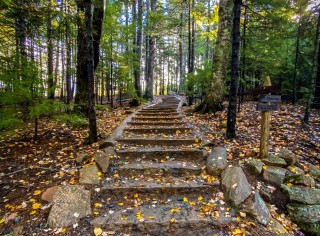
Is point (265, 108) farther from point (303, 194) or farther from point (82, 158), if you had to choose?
point (82, 158)

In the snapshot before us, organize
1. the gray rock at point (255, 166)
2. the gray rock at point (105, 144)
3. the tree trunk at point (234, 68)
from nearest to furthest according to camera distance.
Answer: the gray rock at point (255, 166) → the gray rock at point (105, 144) → the tree trunk at point (234, 68)

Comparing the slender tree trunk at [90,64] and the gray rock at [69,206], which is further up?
the slender tree trunk at [90,64]

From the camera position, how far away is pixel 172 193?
3383mm

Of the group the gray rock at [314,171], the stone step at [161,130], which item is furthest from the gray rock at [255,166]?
the stone step at [161,130]

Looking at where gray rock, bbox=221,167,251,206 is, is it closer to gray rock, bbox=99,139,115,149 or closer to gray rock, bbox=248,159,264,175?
gray rock, bbox=248,159,264,175

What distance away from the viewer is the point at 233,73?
16.7ft

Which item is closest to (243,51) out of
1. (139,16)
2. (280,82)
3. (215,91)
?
(215,91)

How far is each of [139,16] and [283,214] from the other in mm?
14199

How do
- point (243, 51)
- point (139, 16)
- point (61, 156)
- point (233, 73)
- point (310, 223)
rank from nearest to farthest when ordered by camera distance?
point (310, 223)
point (61, 156)
point (233, 73)
point (243, 51)
point (139, 16)

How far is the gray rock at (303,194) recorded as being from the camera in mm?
3340

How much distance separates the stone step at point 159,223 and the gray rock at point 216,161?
1.03 meters

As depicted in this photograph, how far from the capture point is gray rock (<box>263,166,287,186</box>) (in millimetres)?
3668

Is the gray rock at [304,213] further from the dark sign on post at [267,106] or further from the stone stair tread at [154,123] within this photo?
the stone stair tread at [154,123]

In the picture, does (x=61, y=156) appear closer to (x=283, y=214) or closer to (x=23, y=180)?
(x=23, y=180)
